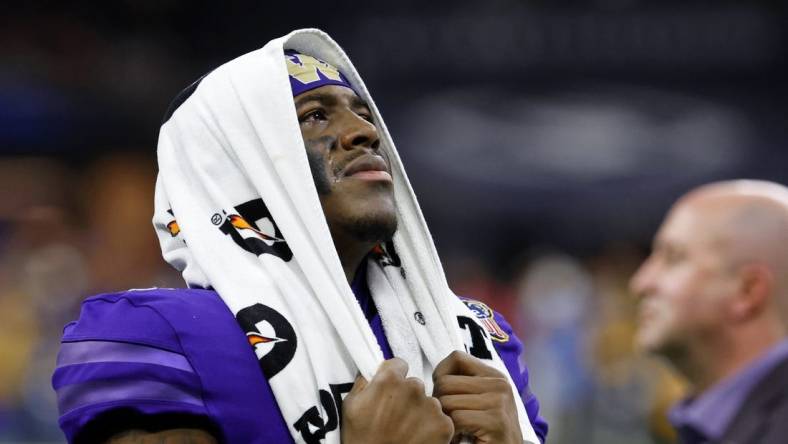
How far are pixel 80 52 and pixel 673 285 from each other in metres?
8.47

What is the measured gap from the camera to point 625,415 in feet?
26.0

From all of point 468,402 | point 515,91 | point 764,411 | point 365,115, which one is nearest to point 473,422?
point 468,402

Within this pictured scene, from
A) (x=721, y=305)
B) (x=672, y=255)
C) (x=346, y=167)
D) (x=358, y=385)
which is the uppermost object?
(x=346, y=167)

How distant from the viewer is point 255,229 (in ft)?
7.80

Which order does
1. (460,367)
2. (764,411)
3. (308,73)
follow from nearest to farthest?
(460,367), (308,73), (764,411)

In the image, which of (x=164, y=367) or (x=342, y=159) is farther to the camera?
(x=342, y=159)

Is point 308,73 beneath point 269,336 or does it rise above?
above

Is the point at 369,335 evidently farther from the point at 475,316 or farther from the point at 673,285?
the point at 673,285

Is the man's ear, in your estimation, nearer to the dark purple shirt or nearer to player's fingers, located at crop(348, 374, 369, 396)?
the dark purple shirt

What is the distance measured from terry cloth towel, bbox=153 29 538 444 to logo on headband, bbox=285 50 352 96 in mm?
48

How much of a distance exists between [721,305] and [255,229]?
1421 millimetres

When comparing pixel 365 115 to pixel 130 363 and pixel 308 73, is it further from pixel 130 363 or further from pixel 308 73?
pixel 130 363

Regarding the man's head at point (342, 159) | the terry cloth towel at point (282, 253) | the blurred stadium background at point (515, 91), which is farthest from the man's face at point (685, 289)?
the blurred stadium background at point (515, 91)

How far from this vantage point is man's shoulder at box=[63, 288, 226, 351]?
2154 mm
